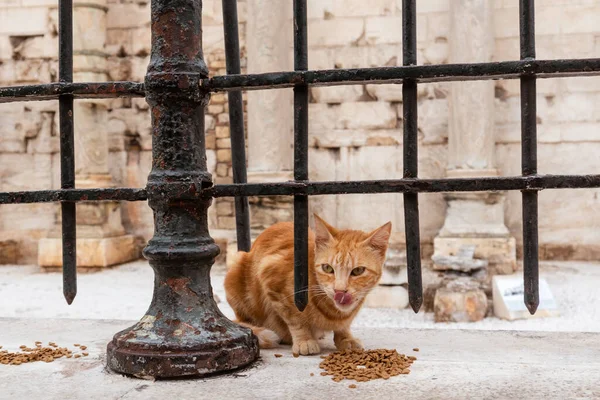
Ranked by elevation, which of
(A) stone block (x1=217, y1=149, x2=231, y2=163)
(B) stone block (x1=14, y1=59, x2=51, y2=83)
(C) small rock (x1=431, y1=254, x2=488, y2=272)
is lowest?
(C) small rock (x1=431, y1=254, x2=488, y2=272)

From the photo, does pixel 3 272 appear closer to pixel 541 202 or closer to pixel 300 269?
pixel 541 202

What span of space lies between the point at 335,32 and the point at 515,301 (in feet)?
11.6

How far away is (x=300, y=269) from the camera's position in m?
2.01

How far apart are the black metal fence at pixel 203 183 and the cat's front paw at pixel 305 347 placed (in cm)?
22

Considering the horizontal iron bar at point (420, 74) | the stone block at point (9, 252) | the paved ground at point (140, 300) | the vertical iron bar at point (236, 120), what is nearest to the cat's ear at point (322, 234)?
the vertical iron bar at point (236, 120)

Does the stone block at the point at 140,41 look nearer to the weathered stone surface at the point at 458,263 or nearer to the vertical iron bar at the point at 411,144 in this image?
the weathered stone surface at the point at 458,263

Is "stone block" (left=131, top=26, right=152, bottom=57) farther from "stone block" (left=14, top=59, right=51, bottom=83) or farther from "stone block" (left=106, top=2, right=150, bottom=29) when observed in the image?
"stone block" (left=14, top=59, right=51, bottom=83)

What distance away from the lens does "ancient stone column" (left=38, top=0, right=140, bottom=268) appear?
7.82 meters

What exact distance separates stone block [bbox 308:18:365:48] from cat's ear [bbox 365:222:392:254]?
555 centimetres

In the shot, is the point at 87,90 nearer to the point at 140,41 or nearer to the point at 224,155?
the point at 224,155

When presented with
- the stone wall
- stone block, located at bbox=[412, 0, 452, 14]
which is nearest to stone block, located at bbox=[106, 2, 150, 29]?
the stone wall

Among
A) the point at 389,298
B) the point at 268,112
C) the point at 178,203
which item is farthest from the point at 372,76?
the point at 268,112

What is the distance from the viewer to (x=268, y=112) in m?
7.34

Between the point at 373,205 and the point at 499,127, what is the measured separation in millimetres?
1502
